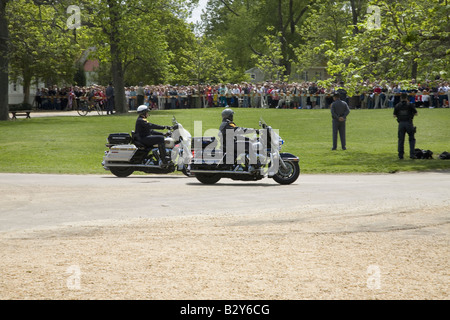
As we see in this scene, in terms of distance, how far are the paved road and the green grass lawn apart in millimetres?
3426

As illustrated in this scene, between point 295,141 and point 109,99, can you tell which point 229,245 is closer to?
point 295,141

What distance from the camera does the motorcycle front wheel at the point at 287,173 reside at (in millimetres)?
17047

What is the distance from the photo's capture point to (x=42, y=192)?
51.1 ft

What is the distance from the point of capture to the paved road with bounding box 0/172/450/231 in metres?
12.6

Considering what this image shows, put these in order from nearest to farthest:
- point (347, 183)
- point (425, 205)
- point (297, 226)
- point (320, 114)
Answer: point (297, 226) → point (425, 205) → point (347, 183) → point (320, 114)

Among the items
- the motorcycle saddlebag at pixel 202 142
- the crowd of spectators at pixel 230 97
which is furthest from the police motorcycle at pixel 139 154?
the crowd of spectators at pixel 230 97

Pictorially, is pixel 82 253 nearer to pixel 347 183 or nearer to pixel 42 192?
pixel 42 192

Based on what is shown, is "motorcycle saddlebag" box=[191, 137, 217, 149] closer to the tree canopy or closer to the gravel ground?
the gravel ground

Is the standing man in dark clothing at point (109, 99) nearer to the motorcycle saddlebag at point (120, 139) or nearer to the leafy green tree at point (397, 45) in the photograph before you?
the leafy green tree at point (397, 45)

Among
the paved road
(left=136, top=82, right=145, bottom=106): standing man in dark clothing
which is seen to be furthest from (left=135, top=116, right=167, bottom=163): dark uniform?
(left=136, top=82, right=145, bottom=106): standing man in dark clothing

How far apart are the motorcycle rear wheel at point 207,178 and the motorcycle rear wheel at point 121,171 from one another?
2.69 metres

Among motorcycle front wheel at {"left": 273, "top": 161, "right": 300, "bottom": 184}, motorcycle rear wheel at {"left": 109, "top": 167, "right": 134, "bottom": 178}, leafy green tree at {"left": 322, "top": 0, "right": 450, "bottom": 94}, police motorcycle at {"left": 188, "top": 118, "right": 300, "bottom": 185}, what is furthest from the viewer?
leafy green tree at {"left": 322, "top": 0, "right": 450, "bottom": 94}
